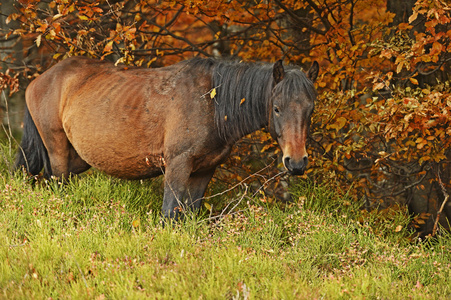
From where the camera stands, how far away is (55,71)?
6.55 meters

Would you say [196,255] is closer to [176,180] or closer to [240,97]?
[176,180]

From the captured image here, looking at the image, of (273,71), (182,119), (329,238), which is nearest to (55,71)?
(182,119)

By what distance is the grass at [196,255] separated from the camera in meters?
3.75

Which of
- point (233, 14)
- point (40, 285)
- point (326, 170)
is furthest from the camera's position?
point (233, 14)

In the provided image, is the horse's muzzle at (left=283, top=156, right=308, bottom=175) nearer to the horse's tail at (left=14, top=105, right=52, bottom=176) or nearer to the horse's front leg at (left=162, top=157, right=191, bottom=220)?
the horse's front leg at (left=162, top=157, right=191, bottom=220)

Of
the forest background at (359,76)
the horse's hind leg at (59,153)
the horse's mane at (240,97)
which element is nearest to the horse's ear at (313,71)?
the horse's mane at (240,97)

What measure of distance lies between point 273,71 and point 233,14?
224 cm

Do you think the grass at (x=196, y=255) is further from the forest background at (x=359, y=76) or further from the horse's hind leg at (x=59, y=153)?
the forest background at (x=359, y=76)

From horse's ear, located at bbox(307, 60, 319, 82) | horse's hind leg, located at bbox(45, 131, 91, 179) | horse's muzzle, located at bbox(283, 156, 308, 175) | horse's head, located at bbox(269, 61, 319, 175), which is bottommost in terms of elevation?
horse's hind leg, located at bbox(45, 131, 91, 179)

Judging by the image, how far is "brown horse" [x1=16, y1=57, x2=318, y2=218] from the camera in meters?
5.02

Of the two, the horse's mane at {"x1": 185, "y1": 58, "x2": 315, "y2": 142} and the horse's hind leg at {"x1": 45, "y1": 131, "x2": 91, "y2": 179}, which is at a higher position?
the horse's mane at {"x1": 185, "y1": 58, "x2": 315, "y2": 142}

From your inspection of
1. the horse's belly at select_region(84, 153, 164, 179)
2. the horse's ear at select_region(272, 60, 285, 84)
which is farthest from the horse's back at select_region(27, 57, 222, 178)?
the horse's ear at select_region(272, 60, 285, 84)

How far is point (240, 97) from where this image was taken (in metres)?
5.45

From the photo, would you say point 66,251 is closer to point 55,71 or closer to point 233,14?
point 55,71
